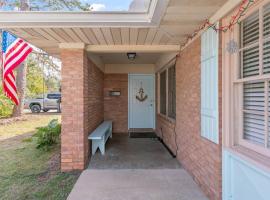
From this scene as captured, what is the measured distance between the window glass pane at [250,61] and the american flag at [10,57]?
3.33 meters

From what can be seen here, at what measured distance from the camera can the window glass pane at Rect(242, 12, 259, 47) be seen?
2.42 meters

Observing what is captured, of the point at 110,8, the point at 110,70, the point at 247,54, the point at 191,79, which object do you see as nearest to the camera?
the point at 247,54

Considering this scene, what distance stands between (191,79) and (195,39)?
2.20 feet

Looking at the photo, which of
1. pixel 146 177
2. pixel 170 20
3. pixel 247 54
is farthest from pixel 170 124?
Result: pixel 247 54

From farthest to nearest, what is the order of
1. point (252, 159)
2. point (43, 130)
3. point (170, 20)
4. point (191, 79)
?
point (43, 130)
point (191, 79)
point (170, 20)
point (252, 159)

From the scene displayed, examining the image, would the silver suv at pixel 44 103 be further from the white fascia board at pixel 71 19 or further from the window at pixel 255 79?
the window at pixel 255 79

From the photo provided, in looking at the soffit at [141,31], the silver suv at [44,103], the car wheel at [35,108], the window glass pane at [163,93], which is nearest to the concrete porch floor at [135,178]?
the window glass pane at [163,93]

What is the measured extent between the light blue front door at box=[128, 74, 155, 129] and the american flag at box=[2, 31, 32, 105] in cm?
525

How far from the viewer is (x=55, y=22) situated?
3.47 metres

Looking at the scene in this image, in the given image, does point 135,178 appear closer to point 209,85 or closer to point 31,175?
point 31,175

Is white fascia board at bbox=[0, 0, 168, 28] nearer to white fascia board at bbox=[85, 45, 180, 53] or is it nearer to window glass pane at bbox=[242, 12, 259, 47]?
window glass pane at bbox=[242, 12, 259, 47]

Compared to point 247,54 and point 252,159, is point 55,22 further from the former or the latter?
point 252,159

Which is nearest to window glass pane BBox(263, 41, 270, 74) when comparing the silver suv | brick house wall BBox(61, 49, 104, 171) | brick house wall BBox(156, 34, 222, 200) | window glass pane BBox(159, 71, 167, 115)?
brick house wall BBox(156, 34, 222, 200)

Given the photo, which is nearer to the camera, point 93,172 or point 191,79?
point 191,79
